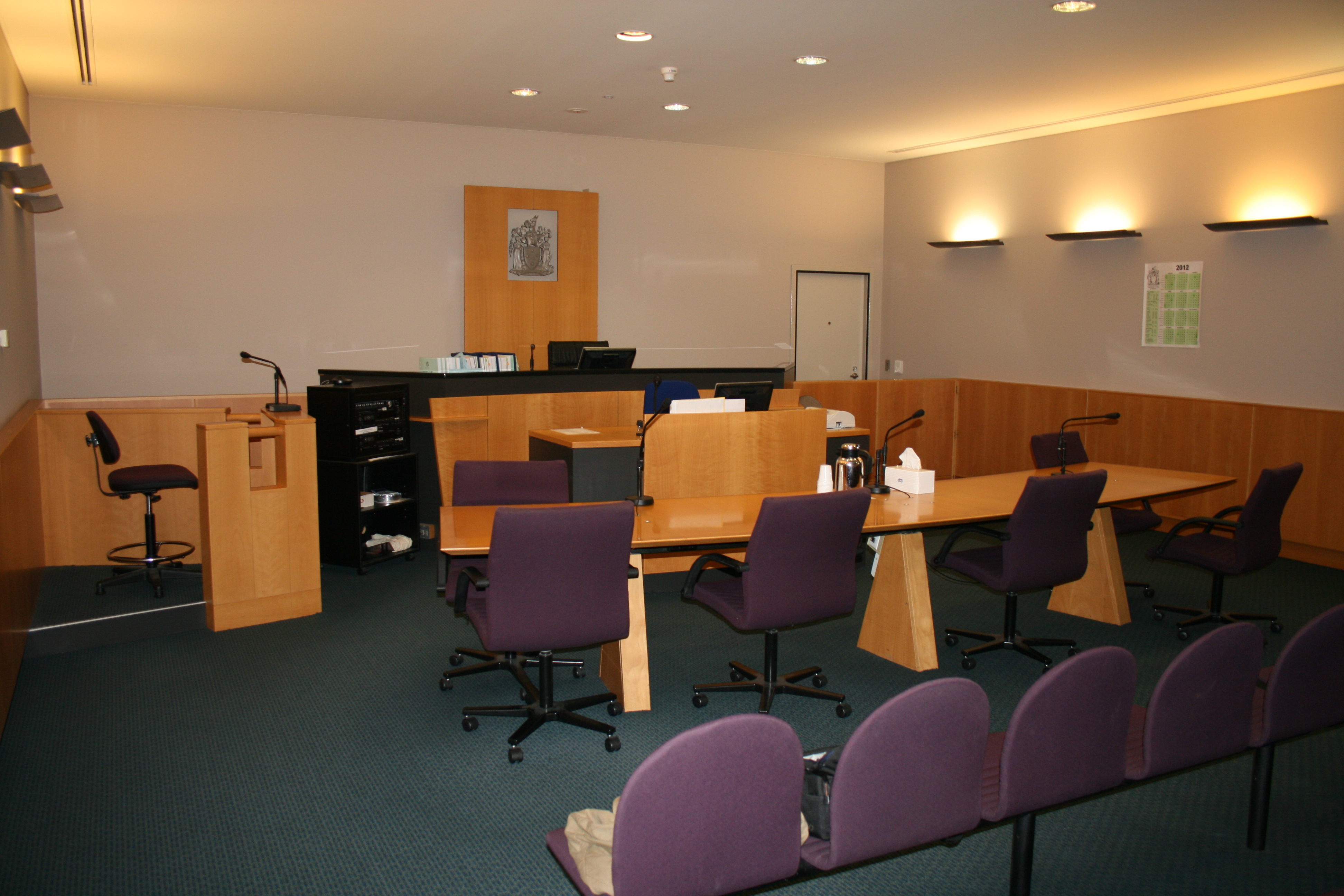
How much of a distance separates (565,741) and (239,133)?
652cm

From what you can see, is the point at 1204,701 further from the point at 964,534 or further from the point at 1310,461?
the point at 1310,461

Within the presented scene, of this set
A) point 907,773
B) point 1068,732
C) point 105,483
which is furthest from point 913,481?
point 105,483

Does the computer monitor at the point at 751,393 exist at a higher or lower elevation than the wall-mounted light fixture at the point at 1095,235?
lower

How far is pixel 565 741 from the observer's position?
11.8ft

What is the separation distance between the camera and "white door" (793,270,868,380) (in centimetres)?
1045

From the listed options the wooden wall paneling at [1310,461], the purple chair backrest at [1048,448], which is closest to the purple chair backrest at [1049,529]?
the purple chair backrest at [1048,448]

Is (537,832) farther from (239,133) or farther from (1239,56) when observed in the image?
(239,133)

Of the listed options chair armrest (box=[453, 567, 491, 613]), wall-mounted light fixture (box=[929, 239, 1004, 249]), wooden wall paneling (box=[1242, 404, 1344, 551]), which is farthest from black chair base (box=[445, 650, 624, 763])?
wall-mounted light fixture (box=[929, 239, 1004, 249])

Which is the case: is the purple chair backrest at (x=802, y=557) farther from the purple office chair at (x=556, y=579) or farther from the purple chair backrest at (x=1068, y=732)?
the purple chair backrest at (x=1068, y=732)

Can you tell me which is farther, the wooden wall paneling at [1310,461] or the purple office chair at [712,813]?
the wooden wall paneling at [1310,461]

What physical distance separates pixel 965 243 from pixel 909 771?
27.4ft

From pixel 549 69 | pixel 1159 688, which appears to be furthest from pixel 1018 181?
pixel 1159 688

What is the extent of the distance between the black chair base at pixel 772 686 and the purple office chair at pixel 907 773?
171 cm

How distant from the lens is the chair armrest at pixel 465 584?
3.37 meters
